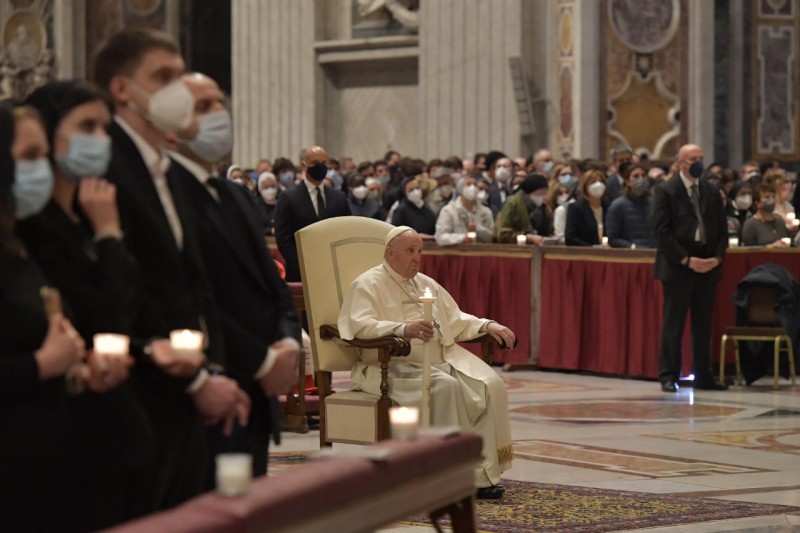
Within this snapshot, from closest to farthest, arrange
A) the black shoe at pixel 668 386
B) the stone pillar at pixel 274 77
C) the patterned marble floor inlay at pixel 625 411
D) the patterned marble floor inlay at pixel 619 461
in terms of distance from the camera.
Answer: the patterned marble floor inlay at pixel 619 461, the patterned marble floor inlay at pixel 625 411, the black shoe at pixel 668 386, the stone pillar at pixel 274 77

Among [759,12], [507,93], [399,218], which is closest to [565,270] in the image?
[399,218]

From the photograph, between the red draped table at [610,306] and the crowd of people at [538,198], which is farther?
the crowd of people at [538,198]

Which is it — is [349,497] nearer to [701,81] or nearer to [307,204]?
[307,204]

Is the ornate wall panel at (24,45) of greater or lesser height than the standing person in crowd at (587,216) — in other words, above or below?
above

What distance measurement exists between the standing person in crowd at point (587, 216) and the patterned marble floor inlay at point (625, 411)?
2329 millimetres

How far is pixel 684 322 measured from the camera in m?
12.3

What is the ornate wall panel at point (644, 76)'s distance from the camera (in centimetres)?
2014

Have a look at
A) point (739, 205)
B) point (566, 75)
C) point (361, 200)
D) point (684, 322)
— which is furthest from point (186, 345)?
point (566, 75)

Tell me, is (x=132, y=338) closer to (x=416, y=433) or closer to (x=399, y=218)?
(x=416, y=433)

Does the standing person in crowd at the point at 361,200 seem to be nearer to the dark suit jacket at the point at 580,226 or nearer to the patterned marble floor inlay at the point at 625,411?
the dark suit jacket at the point at 580,226

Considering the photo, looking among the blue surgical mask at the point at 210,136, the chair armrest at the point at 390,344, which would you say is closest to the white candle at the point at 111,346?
the blue surgical mask at the point at 210,136

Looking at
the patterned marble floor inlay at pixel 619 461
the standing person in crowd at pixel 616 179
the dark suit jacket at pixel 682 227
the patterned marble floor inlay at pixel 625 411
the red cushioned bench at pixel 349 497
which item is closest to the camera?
the red cushioned bench at pixel 349 497

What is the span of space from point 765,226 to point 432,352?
255 inches

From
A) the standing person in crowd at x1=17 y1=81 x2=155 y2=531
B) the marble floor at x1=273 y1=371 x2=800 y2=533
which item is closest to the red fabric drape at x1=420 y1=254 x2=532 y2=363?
the marble floor at x1=273 y1=371 x2=800 y2=533
